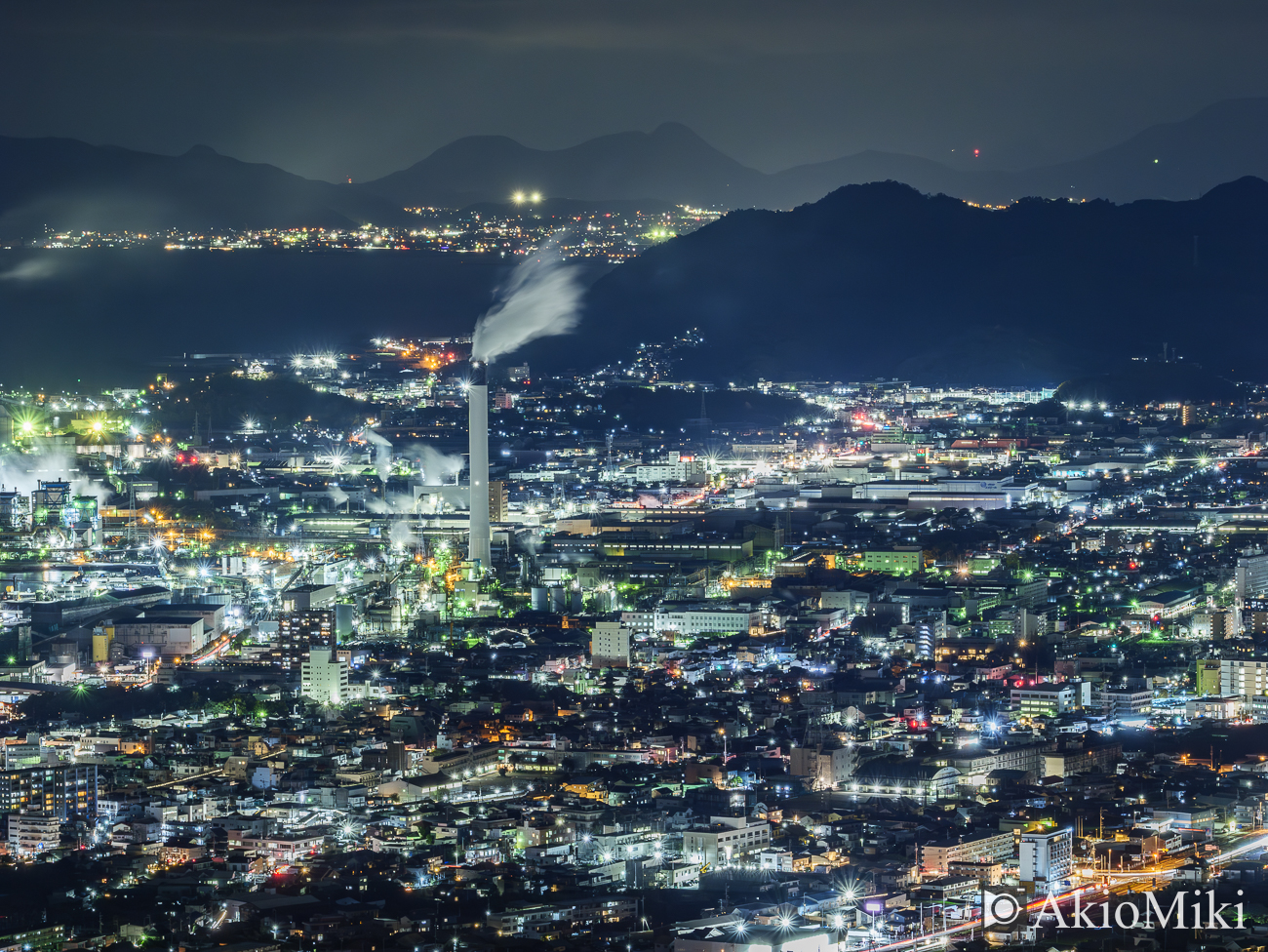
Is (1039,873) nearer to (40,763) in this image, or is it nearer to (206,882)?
(206,882)

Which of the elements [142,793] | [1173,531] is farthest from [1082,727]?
[1173,531]

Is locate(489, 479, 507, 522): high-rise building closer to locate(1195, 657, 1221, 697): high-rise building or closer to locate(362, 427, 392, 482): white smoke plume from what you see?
locate(362, 427, 392, 482): white smoke plume

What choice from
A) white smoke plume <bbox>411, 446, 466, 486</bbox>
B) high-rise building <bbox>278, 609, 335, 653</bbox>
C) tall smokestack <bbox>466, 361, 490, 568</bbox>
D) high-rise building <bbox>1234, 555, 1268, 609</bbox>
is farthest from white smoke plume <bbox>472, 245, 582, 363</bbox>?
high-rise building <bbox>278, 609, 335, 653</bbox>

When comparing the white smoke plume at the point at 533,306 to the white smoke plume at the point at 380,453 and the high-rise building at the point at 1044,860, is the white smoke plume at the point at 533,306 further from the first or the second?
the high-rise building at the point at 1044,860

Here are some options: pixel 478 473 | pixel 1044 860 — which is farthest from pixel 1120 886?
pixel 478 473

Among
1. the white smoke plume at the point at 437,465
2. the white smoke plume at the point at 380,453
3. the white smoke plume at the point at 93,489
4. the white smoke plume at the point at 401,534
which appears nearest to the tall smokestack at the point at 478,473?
the white smoke plume at the point at 401,534

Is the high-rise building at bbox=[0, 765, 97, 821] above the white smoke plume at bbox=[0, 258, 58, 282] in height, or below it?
below
